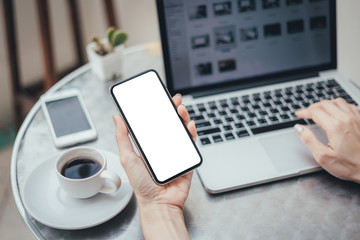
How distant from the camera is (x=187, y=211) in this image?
69cm

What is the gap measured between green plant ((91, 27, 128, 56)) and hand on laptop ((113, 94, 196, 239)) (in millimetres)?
Result: 346

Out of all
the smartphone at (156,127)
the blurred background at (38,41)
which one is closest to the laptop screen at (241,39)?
the smartphone at (156,127)

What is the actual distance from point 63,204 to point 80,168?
0.23 feet

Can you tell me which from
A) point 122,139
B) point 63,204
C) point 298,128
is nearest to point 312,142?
point 298,128

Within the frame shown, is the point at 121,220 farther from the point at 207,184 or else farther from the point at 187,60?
the point at 187,60

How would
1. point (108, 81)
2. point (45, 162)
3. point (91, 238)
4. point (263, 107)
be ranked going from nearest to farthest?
point (91, 238) < point (45, 162) < point (263, 107) < point (108, 81)

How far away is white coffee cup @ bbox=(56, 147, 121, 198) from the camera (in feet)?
2.11

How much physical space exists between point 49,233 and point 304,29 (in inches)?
28.0

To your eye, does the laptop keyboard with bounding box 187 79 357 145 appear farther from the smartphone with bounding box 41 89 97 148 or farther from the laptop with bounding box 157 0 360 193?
the smartphone with bounding box 41 89 97 148

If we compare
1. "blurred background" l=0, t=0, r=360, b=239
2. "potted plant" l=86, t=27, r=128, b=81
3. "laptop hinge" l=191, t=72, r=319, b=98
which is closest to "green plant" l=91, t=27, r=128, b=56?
"potted plant" l=86, t=27, r=128, b=81

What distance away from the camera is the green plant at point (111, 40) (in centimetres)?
95

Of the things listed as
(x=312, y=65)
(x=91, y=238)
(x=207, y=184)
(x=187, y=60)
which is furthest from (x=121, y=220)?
(x=312, y=65)

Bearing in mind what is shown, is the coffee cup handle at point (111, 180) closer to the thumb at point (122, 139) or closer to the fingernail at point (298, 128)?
the thumb at point (122, 139)

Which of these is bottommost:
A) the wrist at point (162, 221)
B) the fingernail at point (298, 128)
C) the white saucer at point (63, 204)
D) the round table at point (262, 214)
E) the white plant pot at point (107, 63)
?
the round table at point (262, 214)
